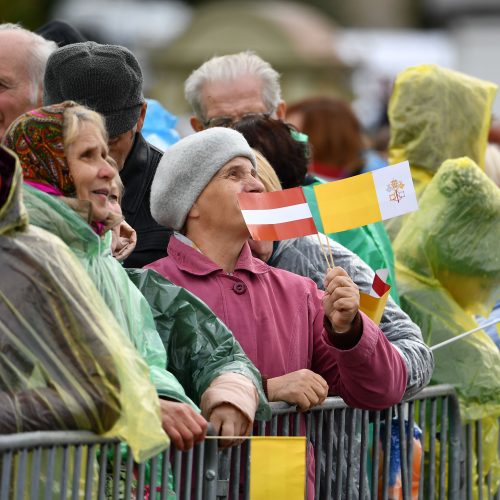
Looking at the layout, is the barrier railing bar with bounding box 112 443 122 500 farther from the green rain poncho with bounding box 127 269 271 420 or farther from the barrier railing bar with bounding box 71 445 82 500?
the green rain poncho with bounding box 127 269 271 420

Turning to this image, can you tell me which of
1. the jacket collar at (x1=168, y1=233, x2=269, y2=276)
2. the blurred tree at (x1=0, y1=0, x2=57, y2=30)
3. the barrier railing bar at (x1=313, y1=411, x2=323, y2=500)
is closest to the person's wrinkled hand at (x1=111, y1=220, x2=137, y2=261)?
the jacket collar at (x1=168, y1=233, x2=269, y2=276)

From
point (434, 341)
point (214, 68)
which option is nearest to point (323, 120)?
point (214, 68)

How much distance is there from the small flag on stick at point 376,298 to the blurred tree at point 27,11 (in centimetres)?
2499

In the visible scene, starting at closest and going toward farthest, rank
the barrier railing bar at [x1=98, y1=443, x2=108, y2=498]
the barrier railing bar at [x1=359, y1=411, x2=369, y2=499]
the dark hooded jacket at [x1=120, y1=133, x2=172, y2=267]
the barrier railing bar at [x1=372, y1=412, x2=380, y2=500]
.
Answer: the barrier railing bar at [x1=98, y1=443, x2=108, y2=498] < the barrier railing bar at [x1=359, y1=411, x2=369, y2=499] < the barrier railing bar at [x1=372, y1=412, x2=380, y2=500] < the dark hooded jacket at [x1=120, y1=133, x2=172, y2=267]

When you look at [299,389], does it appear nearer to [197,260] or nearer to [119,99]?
[197,260]

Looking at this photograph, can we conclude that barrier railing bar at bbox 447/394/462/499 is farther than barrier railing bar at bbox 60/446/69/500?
Yes

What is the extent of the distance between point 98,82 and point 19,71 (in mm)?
725

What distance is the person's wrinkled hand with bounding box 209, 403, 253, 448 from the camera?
16.1 feet

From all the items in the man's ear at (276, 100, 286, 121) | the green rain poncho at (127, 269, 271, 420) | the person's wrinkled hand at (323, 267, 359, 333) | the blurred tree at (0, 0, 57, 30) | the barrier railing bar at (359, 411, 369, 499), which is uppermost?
the blurred tree at (0, 0, 57, 30)

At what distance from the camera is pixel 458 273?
7.12 metres

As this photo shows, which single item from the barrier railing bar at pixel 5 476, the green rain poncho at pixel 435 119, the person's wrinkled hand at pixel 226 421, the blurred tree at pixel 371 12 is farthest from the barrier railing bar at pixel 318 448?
the blurred tree at pixel 371 12

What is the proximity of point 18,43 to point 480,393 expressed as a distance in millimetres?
2220

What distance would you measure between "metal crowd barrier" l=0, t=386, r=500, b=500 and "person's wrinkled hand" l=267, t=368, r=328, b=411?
4 centimetres

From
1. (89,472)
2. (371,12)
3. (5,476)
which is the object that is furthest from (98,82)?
(371,12)
